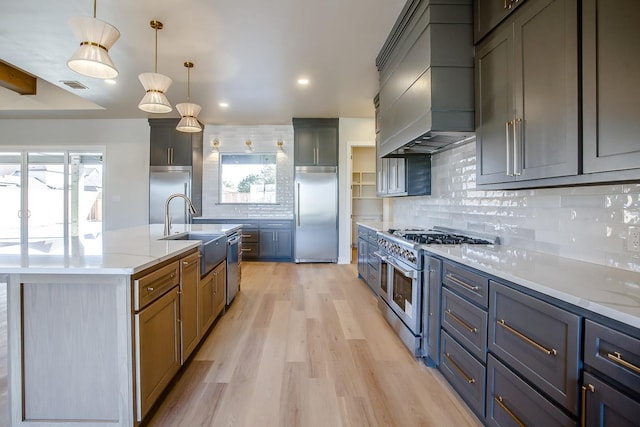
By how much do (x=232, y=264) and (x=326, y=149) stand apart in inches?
122

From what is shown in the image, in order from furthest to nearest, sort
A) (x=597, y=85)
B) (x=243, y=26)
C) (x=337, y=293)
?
1. (x=337, y=293)
2. (x=243, y=26)
3. (x=597, y=85)

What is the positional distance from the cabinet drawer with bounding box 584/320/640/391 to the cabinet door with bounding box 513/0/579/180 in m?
0.76

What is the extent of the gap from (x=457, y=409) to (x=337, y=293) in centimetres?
225

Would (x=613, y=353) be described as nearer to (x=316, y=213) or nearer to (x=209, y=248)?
(x=209, y=248)

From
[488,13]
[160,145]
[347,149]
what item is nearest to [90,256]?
[488,13]

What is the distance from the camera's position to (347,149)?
223 inches

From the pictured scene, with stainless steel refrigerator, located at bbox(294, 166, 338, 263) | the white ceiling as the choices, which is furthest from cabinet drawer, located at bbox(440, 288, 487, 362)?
stainless steel refrigerator, located at bbox(294, 166, 338, 263)

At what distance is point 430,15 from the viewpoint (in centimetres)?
209

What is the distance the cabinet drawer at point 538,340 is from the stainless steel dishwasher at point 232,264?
2.53m

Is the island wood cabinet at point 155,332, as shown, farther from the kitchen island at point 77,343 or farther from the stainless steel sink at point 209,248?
the stainless steel sink at point 209,248

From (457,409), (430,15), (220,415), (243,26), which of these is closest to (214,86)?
(243,26)

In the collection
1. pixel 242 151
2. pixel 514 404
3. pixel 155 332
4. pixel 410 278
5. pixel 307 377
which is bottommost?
pixel 307 377

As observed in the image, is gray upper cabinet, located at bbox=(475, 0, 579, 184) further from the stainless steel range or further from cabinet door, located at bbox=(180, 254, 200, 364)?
cabinet door, located at bbox=(180, 254, 200, 364)

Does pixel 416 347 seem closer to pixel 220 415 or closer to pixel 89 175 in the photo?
pixel 220 415
